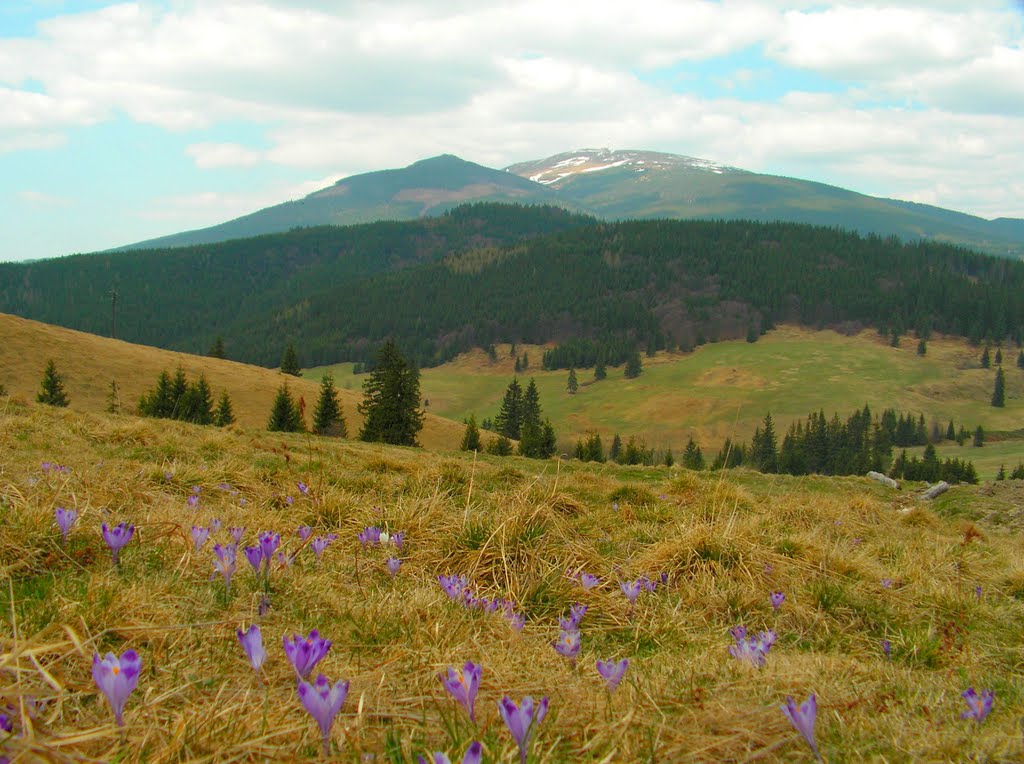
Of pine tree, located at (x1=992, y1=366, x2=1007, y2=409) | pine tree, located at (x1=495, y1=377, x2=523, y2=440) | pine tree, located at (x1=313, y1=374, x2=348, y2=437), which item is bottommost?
pine tree, located at (x1=992, y1=366, x2=1007, y2=409)

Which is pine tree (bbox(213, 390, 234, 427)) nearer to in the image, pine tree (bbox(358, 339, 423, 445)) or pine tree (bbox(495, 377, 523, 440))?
pine tree (bbox(358, 339, 423, 445))

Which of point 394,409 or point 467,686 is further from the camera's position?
point 394,409

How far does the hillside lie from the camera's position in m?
67.9

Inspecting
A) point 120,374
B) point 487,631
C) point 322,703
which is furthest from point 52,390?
point 322,703

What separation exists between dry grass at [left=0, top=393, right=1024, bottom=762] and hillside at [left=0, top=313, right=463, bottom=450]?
58957mm

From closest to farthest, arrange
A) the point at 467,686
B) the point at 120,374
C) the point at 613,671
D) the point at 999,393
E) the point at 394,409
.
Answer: the point at 467,686 → the point at 613,671 → the point at 394,409 → the point at 120,374 → the point at 999,393

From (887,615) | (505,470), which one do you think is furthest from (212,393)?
(887,615)

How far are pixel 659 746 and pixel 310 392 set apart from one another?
8597cm

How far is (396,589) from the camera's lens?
438cm

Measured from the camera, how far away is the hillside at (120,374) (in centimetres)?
6794

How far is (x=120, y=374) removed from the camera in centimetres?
7356

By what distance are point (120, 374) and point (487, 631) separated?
80.9m

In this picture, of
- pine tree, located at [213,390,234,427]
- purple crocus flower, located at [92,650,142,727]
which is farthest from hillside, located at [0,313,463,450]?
purple crocus flower, located at [92,650,142,727]

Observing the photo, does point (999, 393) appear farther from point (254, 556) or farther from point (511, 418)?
point (254, 556)
